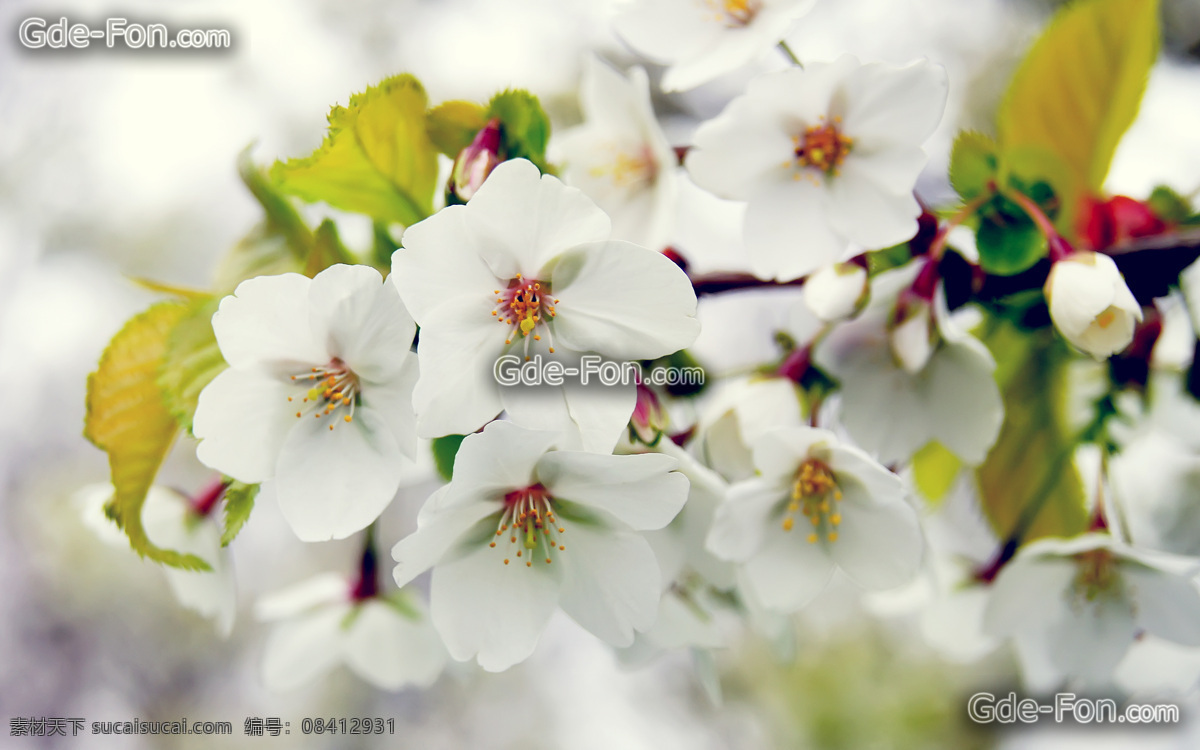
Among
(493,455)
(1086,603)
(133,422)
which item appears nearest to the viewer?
(493,455)

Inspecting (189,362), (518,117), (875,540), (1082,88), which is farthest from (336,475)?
(1082,88)

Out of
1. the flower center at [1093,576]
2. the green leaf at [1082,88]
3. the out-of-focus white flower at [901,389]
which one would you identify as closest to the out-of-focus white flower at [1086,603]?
the flower center at [1093,576]

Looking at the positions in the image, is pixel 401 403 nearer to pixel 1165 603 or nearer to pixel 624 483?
pixel 624 483

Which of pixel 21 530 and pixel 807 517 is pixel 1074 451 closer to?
pixel 807 517

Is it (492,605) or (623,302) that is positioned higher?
(623,302)

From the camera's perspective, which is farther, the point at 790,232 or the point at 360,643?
the point at 360,643

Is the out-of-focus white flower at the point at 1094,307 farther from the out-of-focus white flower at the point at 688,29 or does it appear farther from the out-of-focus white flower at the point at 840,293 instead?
the out-of-focus white flower at the point at 688,29
